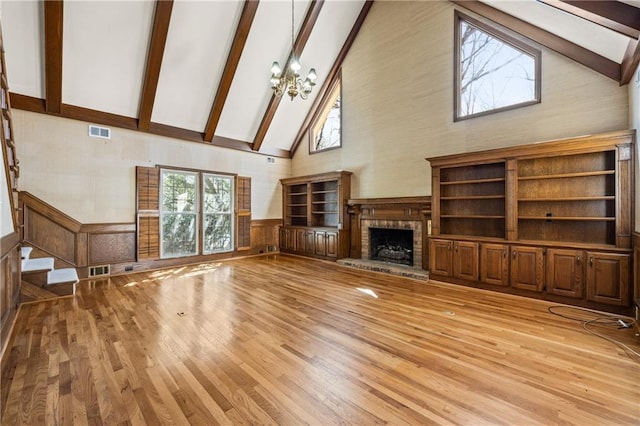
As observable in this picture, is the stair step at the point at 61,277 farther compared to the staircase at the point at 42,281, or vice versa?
the stair step at the point at 61,277

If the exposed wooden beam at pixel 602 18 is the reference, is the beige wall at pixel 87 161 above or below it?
below

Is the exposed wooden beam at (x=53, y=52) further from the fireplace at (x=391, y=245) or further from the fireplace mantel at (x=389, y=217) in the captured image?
the fireplace at (x=391, y=245)

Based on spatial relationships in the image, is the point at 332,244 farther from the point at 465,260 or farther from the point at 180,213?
the point at 180,213

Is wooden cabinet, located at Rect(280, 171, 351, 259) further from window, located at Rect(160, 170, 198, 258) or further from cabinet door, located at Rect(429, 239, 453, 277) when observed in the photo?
window, located at Rect(160, 170, 198, 258)

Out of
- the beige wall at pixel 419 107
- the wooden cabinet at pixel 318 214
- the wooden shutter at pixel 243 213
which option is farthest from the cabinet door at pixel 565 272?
the wooden shutter at pixel 243 213

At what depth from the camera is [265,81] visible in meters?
6.85

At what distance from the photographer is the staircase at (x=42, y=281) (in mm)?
3867

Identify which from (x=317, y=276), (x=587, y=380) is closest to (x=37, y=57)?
(x=317, y=276)

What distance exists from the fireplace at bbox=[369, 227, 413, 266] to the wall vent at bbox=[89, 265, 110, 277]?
5.60 m

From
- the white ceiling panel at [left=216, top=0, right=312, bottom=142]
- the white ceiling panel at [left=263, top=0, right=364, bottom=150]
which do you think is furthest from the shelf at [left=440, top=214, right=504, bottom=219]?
the white ceiling panel at [left=216, top=0, right=312, bottom=142]

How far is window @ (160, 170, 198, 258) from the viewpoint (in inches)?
248

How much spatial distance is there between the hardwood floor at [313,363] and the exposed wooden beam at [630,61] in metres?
3.06

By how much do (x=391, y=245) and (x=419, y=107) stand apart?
10.2 ft

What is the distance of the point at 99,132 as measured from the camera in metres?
5.49
